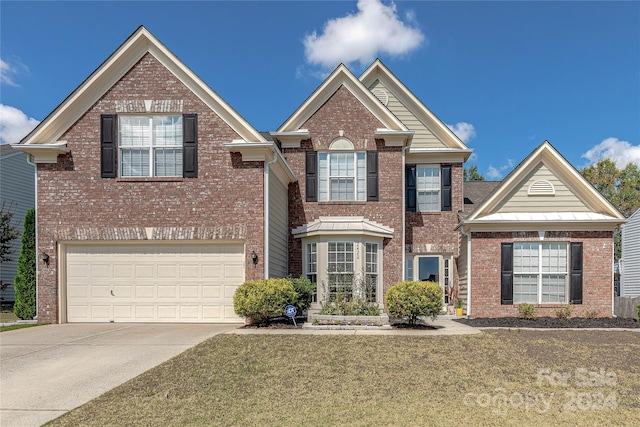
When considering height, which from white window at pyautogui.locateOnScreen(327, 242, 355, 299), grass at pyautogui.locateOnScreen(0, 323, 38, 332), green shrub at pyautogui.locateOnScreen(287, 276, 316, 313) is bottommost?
grass at pyautogui.locateOnScreen(0, 323, 38, 332)

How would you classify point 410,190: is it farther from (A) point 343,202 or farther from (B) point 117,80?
(B) point 117,80

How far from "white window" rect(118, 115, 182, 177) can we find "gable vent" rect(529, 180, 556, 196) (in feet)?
37.2

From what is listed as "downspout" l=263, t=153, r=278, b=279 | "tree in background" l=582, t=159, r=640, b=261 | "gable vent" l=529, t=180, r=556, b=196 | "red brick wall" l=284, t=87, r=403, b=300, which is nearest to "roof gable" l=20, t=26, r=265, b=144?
"downspout" l=263, t=153, r=278, b=279

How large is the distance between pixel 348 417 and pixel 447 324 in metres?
8.70

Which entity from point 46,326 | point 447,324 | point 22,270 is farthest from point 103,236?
point 447,324

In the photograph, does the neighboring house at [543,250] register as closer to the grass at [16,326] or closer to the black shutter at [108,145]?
the black shutter at [108,145]

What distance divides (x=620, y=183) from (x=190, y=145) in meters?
38.8

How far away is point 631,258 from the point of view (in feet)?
76.5

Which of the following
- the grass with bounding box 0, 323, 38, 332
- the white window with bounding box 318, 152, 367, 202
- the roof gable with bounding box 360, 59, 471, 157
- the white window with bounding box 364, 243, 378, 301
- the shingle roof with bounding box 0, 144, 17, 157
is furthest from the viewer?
the shingle roof with bounding box 0, 144, 17, 157

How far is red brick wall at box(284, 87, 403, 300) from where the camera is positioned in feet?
53.9

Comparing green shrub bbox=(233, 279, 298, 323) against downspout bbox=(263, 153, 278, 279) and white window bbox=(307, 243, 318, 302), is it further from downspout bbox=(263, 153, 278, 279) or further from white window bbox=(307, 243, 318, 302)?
white window bbox=(307, 243, 318, 302)

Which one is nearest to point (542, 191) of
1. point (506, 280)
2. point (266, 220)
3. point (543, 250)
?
point (543, 250)

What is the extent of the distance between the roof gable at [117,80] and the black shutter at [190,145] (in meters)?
0.71

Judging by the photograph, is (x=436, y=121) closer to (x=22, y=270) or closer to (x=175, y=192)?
(x=175, y=192)
